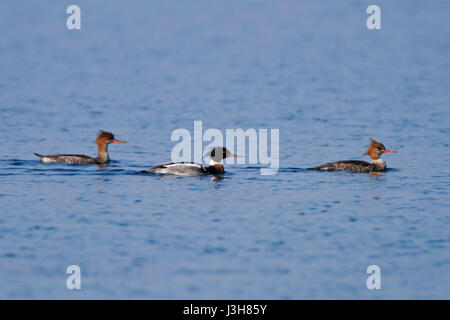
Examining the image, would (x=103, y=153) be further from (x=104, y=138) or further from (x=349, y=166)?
(x=349, y=166)

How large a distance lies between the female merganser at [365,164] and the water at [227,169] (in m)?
0.44

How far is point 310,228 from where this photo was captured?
603 inches

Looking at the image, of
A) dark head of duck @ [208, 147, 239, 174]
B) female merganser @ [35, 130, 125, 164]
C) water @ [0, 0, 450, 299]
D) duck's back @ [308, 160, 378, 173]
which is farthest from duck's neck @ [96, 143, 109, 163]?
duck's back @ [308, 160, 378, 173]

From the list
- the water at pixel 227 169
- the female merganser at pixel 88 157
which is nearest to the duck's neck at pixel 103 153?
the female merganser at pixel 88 157

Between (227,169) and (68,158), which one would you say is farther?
(227,169)

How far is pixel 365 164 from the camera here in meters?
20.7

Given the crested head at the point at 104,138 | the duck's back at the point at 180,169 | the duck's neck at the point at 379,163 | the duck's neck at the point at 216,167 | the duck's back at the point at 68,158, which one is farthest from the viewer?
the crested head at the point at 104,138

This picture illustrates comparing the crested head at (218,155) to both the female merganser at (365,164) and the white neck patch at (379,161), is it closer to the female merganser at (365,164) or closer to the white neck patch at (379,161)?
the female merganser at (365,164)

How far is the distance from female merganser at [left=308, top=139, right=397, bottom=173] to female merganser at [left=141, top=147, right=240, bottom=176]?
223 cm

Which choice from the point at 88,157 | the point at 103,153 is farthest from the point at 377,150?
the point at 88,157

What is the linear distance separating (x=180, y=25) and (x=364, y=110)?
24885 millimetres

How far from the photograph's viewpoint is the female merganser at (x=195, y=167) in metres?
19.7

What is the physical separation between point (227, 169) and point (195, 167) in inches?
39.1

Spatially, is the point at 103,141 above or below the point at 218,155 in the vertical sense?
above
